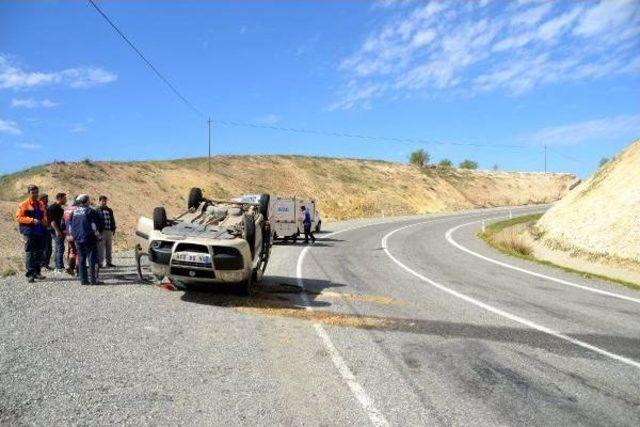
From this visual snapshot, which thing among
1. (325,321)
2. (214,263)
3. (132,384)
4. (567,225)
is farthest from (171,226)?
(567,225)

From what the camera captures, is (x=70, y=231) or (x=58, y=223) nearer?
(x=70, y=231)

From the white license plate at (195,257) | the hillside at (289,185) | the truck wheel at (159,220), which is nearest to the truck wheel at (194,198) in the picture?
the truck wheel at (159,220)

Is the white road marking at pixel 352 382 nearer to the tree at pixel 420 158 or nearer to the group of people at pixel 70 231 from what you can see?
the group of people at pixel 70 231

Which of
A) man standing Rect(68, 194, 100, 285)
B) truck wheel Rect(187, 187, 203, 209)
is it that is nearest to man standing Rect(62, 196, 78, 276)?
man standing Rect(68, 194, 100, 285)

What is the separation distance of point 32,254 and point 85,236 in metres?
1.40

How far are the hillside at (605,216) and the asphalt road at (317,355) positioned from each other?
241 inches

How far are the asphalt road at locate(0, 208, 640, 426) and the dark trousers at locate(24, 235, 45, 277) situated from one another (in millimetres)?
305

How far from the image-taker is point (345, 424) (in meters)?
4.40

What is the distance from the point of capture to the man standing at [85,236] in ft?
34.4

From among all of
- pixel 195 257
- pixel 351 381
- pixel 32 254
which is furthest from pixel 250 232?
pixel 32 254

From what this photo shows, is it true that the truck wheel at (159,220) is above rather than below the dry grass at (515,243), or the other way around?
above

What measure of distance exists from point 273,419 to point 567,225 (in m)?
19.8

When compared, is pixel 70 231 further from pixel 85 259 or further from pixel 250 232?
pixel 250 232

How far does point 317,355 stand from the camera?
6.30 meters
